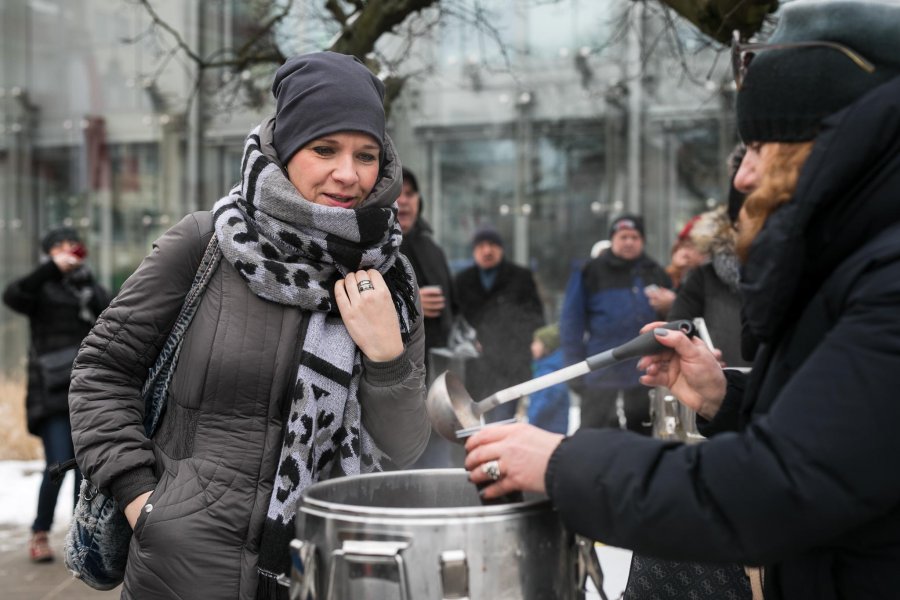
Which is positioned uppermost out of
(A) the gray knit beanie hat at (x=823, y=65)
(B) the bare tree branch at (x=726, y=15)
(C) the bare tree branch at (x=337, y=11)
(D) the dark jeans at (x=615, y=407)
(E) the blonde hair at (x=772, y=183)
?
(C) the bare tree branch at (x=337, y=11)

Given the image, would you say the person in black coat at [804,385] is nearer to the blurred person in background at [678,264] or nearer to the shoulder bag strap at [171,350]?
the shoulder bag strap at [171,350]

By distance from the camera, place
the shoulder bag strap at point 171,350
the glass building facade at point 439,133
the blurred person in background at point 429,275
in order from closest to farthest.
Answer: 1. the shoulder bag strap at point 171,350
2. the blurred person in background at point 429,275
3. the glass building facade at point 439,133

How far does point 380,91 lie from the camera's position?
2322mm

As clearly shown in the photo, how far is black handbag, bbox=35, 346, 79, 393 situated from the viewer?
5.59 metres

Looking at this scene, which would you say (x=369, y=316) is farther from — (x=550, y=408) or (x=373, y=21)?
(x=550, y=408)

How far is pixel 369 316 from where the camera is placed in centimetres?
214

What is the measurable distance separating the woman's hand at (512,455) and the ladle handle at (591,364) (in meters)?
0.18

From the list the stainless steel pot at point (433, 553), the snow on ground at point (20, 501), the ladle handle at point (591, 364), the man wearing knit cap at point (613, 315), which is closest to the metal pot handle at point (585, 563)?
the stainless steel pot at point (433, 553)

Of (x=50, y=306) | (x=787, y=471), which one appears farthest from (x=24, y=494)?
(x=787, y=471)

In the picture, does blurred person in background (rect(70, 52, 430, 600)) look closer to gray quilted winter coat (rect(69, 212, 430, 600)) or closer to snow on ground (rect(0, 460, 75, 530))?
gray quilted winter coat (rect(69, 212, 430, 600))

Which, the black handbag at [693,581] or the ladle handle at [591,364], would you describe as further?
the black handbag at [693,581]

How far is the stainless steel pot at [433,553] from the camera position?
4.70 feet

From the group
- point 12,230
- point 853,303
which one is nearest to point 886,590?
point 853,303

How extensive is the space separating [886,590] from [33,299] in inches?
220
